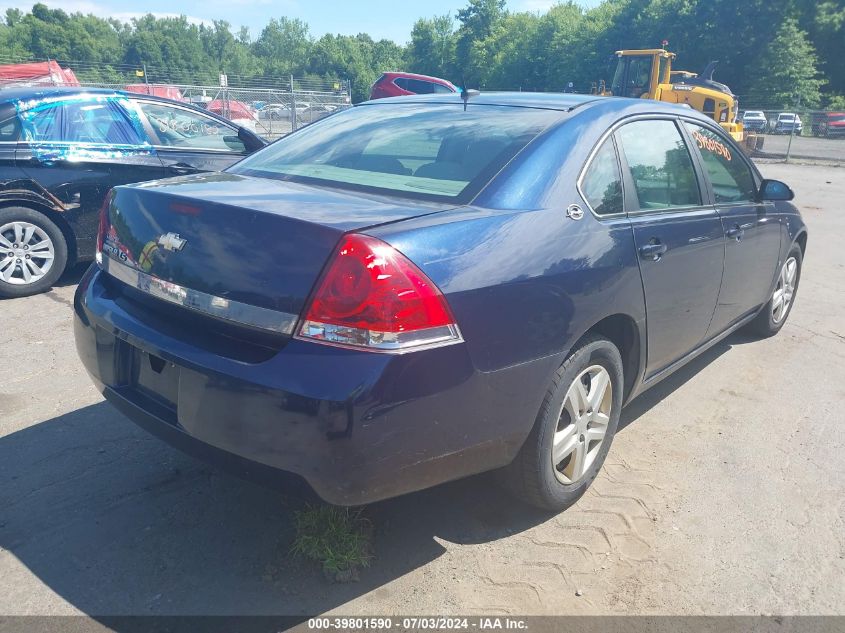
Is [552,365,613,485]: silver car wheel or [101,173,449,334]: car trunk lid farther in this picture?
[552,365,613,485]: silver car wheel

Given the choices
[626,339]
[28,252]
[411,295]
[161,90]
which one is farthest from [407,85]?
[411,295]

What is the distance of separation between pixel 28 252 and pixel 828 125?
34339mm

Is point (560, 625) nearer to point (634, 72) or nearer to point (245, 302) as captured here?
point (245, 302)

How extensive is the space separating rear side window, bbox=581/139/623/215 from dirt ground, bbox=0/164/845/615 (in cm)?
127

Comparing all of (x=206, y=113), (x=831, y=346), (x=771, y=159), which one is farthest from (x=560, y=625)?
(x=771, y=159)

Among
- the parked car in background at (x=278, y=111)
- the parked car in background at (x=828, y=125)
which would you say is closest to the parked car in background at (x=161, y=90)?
the parked car in background at (x=278, y=111)

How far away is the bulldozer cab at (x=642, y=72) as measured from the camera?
20672 millimetres

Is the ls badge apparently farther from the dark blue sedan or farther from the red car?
the red car

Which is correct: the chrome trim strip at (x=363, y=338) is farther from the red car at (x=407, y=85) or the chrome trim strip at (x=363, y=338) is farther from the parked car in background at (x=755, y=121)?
the parked car in background at (x=755, y=121)

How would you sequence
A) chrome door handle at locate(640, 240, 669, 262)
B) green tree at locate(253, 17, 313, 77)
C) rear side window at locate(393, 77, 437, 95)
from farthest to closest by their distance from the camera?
green tree at locate(253, 17, 313, 77)
rear side window at locate(393, 77, 437, 95)
chrome door handle at locate(640, 240, 669, 262)

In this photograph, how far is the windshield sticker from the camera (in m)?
3.85

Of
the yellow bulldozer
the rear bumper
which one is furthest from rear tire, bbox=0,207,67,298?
the yellow bulldozer

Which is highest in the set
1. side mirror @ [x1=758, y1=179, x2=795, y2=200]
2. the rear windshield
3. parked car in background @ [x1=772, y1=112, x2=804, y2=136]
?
parked car in background @ [x1=772, y1=112, x2=804, y2=136]

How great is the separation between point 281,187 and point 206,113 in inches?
180
